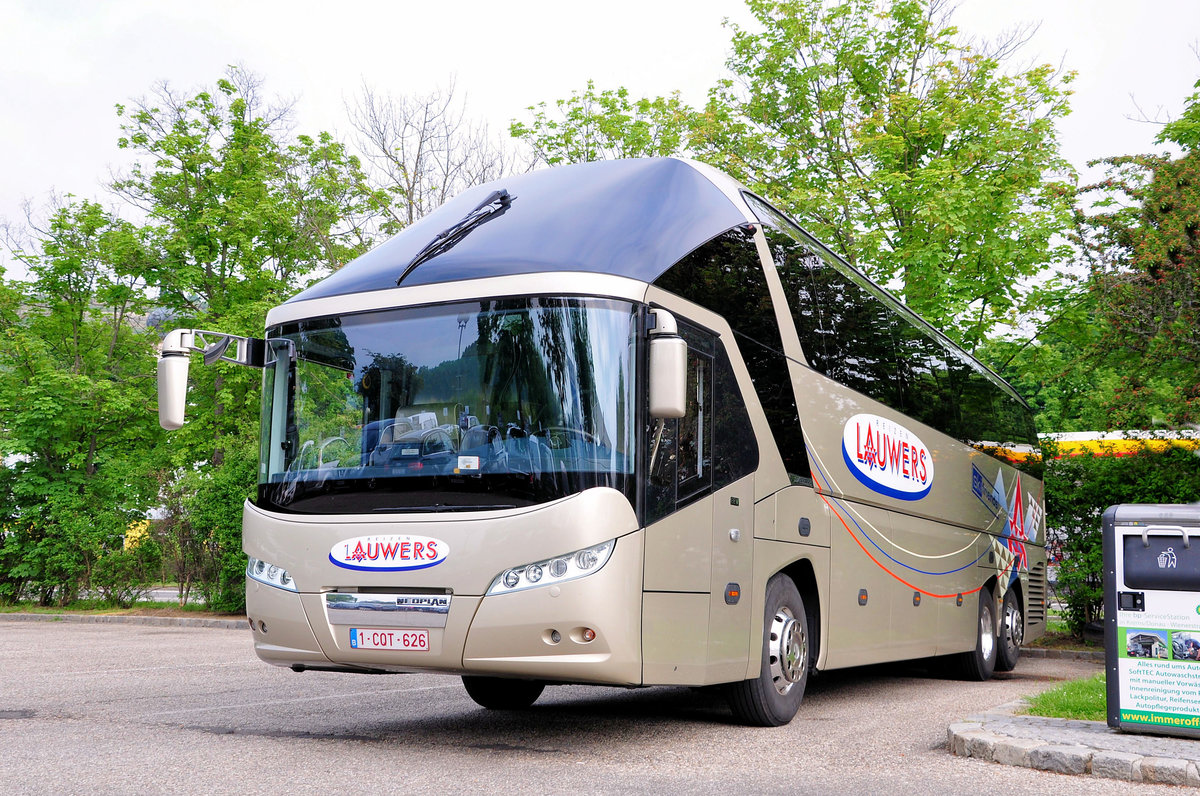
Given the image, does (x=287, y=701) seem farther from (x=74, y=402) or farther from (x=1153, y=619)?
(x=74, y=402)

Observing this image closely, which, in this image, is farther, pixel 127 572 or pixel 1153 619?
pixel 127 572

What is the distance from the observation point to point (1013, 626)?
14469 mm

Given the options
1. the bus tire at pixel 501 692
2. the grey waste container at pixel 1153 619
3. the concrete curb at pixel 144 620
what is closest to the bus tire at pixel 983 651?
the grey waste container at pixel 1153 619

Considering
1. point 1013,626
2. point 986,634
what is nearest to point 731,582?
point 986,634

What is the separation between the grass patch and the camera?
7.79 metres

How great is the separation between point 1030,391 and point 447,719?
53.5 meters

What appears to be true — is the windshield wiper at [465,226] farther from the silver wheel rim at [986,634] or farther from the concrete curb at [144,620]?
the concrete curb at [144,620]

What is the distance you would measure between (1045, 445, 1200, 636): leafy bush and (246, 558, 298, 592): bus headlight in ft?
41.7

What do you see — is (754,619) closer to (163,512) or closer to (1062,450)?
(1062,450)

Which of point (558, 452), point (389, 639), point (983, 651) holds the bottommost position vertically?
point (983, 651)

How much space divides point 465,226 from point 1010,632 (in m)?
10.1

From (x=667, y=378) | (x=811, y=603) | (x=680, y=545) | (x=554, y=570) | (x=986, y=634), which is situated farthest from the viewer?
(x=986, y=634)

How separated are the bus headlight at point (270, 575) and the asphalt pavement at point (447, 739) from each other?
39.2 inches

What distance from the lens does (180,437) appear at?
82.9 feet
